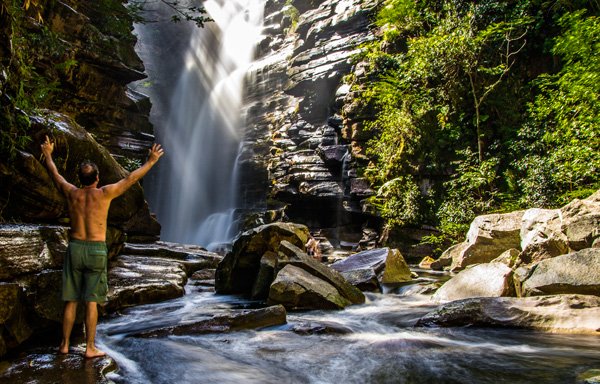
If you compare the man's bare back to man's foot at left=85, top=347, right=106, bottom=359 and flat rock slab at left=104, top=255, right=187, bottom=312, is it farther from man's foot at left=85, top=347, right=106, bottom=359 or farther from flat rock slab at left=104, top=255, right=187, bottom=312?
flat rock slab at left=104, top=255, right=187, bottom=312

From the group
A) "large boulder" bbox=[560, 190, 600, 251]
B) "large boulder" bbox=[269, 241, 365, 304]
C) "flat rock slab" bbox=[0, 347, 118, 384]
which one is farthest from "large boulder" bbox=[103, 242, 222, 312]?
"large boulder" bbox=[560, 190, 600, 251]

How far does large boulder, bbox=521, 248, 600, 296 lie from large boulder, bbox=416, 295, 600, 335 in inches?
14.0

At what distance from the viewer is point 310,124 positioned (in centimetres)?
2503

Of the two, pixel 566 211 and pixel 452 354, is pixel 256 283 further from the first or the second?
pixel 566 211

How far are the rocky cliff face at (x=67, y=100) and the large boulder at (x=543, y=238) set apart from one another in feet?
28.6

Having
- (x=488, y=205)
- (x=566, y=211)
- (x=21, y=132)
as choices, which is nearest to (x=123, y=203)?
(x=21, y=132)

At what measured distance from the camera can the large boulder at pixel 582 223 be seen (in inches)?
285

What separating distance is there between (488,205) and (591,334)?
29.9ft

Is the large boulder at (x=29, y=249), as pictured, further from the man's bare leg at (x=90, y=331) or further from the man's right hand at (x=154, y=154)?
the man's right hand at (x=154, y=154)

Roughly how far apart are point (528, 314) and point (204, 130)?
30036 mm

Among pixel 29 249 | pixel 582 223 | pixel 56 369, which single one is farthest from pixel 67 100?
pixel 582 223

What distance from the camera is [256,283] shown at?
8617mm

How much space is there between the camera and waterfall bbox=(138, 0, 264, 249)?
2744 cm

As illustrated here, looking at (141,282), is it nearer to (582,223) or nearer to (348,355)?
(348,355)
